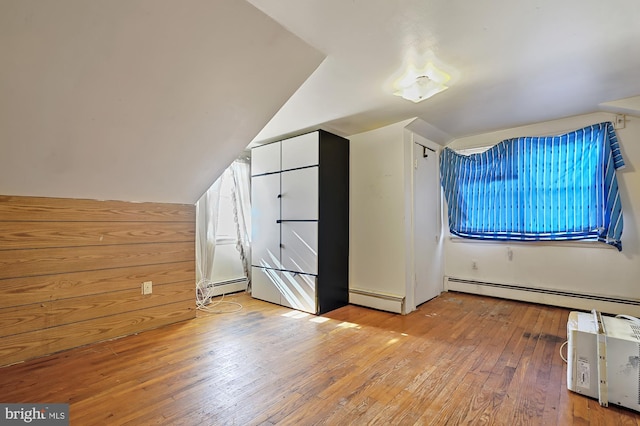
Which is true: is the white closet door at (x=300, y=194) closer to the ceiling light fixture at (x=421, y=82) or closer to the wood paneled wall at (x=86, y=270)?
the wood paneled wall at (x=86, y=270)

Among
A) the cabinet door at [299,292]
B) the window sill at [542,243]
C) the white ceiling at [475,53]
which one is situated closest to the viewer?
the white ceiling at [475,53]

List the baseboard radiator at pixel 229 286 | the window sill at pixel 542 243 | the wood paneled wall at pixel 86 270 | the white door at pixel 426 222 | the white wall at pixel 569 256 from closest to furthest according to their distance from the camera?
the wood paneled wall at pixel 86 270 < the white wall at pixel 569 256 < the window sill at pixel 542 243 < the white door at pixel 426 222 < the baseboard radiator at pixel 229 286

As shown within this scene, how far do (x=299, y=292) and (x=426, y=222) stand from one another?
194cm

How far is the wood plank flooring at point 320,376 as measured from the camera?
1.56 m

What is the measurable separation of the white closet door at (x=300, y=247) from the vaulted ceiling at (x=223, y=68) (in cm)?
122

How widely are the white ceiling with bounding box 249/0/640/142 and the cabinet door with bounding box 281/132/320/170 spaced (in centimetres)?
30

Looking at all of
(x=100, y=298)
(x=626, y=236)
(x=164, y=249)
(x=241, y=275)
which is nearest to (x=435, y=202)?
(x=626, y=236)

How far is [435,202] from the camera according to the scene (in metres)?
4.11

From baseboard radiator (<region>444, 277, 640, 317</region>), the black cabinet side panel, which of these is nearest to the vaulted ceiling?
the black cabinet side panel

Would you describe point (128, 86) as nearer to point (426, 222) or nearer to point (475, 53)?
point (475, 53)

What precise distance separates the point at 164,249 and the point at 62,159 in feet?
4.09

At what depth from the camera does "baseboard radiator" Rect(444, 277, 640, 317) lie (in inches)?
120

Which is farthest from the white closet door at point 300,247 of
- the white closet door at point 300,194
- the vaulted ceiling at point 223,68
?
the vaulted ceiling at point 223,68

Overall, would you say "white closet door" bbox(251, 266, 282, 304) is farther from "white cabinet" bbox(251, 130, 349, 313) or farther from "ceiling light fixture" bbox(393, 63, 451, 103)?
"ceiling light fixture" bbox(393, 63, 451, 103)
